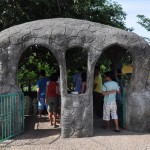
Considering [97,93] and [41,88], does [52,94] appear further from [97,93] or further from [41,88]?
[97,93]

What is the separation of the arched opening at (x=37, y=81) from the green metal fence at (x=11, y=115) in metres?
0.99


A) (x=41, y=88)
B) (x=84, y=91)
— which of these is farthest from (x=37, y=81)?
(x=84, y=91)

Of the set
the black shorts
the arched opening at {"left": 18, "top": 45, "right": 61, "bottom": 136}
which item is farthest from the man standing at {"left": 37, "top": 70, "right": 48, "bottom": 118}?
the black shorts

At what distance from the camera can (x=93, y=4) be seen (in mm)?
15992

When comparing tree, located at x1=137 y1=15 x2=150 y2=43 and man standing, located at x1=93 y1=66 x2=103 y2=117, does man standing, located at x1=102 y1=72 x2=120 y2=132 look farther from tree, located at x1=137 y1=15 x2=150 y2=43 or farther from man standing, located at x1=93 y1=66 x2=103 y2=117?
tree, located at x1=137 y1=15 x2=150 y2=43

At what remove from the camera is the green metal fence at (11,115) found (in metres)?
9.10

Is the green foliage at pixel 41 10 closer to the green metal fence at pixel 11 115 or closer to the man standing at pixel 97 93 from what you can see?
the man standing at pixel 97 93

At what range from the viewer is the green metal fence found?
29.9ft

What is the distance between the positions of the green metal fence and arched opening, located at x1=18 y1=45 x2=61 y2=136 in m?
0.99

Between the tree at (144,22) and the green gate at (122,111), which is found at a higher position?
the tree at (144,22)

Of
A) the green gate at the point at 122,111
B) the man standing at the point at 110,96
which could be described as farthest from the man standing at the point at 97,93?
the man standing at the point at 110,96

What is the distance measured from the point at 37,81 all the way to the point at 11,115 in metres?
4.02

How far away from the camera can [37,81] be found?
13273mm

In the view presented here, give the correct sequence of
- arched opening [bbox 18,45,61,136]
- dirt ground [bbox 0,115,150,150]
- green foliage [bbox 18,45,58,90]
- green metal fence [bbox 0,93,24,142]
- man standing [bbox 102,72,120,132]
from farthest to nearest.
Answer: green foliage [bbox 18,45,58,90]
arched opening [bbox 18,45,61,136]
man standing [bbox 102,72,120,132]
green metal fence [bbox 0,93,24,142]
dirt ground [bbox 0,115,150,150]
